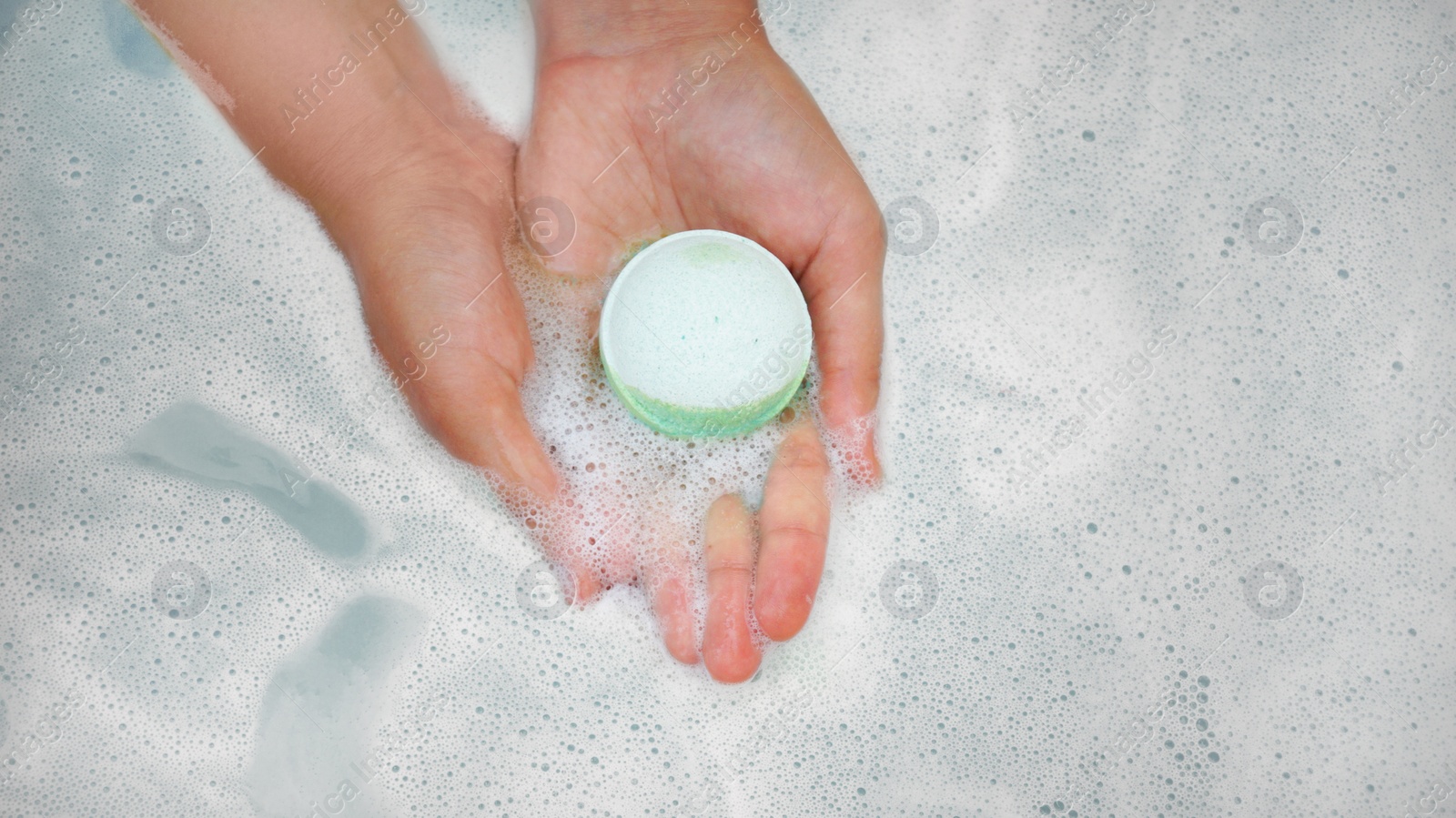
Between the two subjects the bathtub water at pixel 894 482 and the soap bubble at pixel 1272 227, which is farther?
the soap bubble at pixel 1272 227

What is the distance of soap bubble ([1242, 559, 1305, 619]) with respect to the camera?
2.87 ft

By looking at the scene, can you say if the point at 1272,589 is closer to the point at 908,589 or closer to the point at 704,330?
the point at 908,589

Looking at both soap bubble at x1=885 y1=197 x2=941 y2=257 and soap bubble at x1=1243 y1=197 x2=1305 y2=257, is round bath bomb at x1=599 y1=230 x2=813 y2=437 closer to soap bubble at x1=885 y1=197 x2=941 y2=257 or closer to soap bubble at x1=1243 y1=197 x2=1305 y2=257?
soap bubble at x1=885 y1=197 x2=941 y2=257

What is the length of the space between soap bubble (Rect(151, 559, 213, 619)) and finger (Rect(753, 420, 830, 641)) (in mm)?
429

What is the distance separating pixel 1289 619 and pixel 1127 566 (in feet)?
0.45

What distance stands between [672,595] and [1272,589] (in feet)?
1.62

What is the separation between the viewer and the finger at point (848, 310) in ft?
2.74

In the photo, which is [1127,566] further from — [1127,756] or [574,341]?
[574,341]

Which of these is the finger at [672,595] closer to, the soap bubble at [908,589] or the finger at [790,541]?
the finger at [790,541]

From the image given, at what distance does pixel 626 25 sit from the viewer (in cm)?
92

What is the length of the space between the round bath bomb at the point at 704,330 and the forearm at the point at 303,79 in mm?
272

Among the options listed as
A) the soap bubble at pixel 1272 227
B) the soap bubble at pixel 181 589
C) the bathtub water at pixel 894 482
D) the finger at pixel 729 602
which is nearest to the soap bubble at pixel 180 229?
the bathtub water at pixel 894 482

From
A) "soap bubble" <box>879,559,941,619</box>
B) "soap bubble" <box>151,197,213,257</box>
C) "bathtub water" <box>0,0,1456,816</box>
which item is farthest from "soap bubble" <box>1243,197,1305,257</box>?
"soap bubble" <box>151,197,213,257</box>

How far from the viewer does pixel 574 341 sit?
34.7 inches
